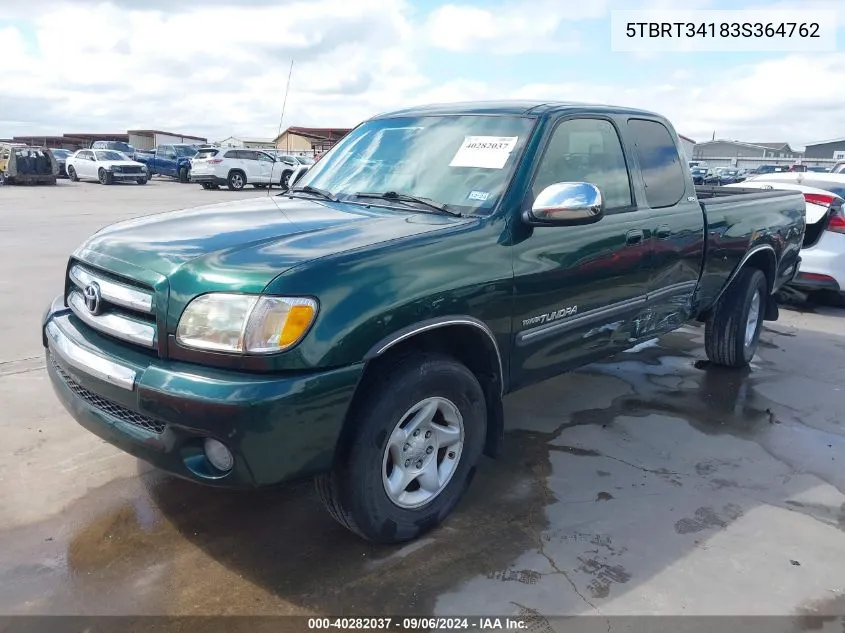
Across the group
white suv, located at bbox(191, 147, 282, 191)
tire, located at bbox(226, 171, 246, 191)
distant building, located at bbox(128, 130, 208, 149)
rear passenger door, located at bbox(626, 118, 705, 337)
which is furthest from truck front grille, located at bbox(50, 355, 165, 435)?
distant building, located at bbox(128, 130, 208, 149)

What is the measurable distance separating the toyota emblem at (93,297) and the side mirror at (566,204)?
1.94 m

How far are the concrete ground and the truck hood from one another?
1185 millimetres

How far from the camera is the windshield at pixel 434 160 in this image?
3.49 metres

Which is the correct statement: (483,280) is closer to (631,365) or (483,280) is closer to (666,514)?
(666,514)

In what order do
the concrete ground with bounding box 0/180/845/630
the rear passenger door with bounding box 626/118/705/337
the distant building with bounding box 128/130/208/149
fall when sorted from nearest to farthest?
the concrete ground with bounding box 0/180/845/630
the rear passenger door with bounding box 626/118/705/337
the distant building with bounding box 128/130/208/149

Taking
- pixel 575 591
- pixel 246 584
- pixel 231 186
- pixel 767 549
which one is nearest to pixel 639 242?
pixel 767 549

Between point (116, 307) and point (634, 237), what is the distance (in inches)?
107

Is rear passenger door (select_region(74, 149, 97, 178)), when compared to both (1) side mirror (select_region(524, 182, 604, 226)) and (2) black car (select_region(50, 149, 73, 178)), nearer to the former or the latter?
(2) black car (select_region(50, 149, 73, 178))

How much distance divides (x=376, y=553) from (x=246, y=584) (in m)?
0.55

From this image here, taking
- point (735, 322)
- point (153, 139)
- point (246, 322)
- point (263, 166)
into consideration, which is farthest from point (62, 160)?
point (246, 322)

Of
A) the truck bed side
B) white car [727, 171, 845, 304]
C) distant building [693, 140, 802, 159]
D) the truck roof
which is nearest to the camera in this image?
the truck roof

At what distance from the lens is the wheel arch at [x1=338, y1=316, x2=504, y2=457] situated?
2.75 metres

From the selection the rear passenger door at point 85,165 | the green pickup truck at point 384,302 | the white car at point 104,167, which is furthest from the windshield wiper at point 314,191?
the rear passenger door at point 85,165

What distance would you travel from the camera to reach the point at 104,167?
30.6 meters
